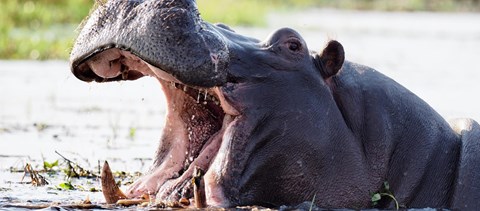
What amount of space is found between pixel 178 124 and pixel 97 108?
6329mm

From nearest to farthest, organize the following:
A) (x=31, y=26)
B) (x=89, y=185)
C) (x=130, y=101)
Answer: (x=89, y=185), (x=130, y=101), (x=31, y=26)

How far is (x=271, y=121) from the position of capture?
5.23 metres

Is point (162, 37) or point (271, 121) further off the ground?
point (162, 37)

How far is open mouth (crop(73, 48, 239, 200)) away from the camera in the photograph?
5.18 meters

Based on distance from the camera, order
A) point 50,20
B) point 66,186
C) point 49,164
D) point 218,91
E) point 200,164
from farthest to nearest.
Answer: point 50,20, point 49,164, point 66,186, point 200,164, point 218,91

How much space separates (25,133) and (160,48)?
4.89 meters

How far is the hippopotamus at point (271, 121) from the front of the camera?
4988 millimetres

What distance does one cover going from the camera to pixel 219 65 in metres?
5.07

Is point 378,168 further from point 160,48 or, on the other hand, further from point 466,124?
point 160,48

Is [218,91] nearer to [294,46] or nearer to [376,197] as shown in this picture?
[294,46]

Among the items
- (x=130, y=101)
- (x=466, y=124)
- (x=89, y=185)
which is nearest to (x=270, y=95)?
(x=466, y=124)

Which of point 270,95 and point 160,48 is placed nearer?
point 160,48

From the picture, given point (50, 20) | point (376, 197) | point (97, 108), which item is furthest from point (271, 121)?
point (50, 20)

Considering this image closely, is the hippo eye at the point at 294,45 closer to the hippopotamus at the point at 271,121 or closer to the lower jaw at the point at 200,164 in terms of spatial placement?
the hippopotamus at the point at 271,121
